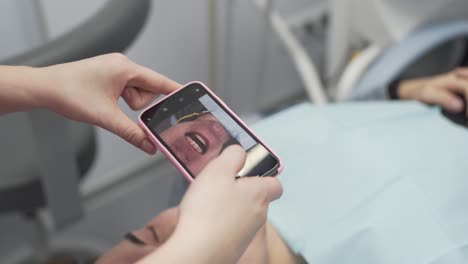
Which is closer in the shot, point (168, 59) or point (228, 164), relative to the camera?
point (228, 164)

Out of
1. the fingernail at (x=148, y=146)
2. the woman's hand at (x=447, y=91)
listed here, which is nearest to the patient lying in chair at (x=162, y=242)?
the fingernail at (x=148, y=146)

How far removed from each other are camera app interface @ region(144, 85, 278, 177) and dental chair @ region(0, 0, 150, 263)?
3.8 inches

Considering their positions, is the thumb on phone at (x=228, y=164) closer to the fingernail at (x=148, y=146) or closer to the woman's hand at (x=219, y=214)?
the woman's hand at (x=219, y=214)

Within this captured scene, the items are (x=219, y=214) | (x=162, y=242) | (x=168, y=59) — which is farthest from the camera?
(x=168, y=59)

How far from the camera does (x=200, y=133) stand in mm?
621

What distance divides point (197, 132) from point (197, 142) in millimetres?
16

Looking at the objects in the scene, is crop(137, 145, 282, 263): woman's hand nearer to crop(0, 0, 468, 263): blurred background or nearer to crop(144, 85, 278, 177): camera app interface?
crop(144, 85, 278, 177): camera app interface

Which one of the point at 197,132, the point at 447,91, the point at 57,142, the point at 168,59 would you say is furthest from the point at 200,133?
the point at 168,59

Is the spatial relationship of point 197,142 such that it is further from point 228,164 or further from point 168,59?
point 168,59

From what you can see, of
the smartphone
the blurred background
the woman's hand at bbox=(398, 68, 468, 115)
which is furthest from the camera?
the woman's hand at bbox=(398, 68, 468, 115)

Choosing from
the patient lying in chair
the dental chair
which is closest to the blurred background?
the dental chair

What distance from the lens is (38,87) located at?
59 centimetres

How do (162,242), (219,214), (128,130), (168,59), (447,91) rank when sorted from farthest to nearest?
(168,59) < (447,91) < (162,242) < (128,130) < (219,214)

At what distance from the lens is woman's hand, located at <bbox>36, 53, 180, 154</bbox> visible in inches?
23.3
